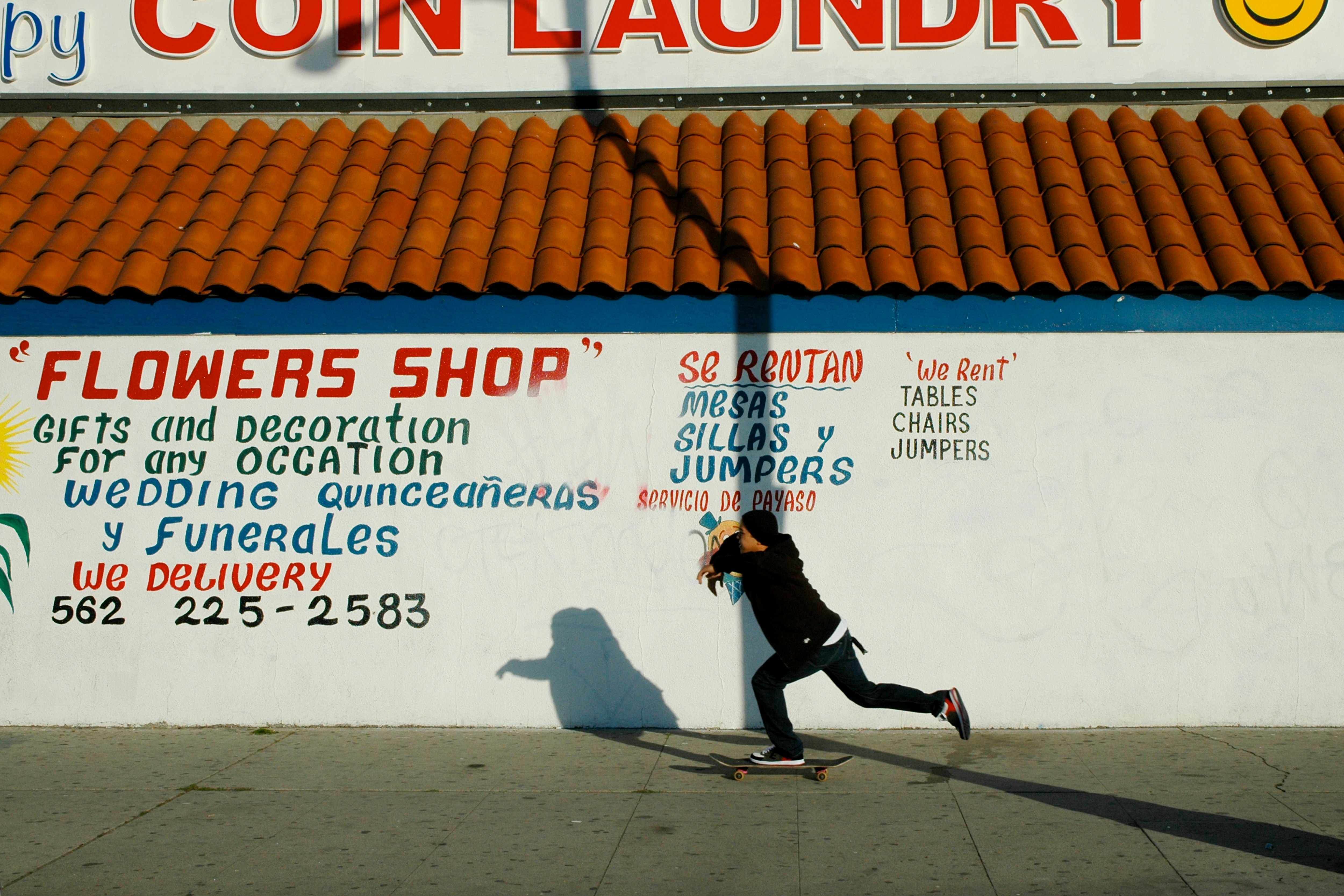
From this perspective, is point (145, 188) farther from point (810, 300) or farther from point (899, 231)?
point (899, 231)

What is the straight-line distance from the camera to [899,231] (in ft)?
25.8

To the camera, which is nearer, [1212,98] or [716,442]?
[716,442]

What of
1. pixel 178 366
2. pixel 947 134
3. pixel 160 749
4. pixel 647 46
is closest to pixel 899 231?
pixel 947 134

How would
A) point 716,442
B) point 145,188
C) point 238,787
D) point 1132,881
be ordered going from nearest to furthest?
point 1132,881
point 238,787
point 716,442
point 145,188

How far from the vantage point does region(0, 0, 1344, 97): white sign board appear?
9109 millimetres

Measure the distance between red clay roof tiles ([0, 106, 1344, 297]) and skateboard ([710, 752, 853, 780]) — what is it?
292 cm

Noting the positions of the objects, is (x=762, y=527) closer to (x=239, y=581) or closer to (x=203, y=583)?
(x=239, y=581)

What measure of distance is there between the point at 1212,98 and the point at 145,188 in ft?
26.5

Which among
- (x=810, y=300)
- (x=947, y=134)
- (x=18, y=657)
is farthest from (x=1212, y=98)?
(x=18, y=657)

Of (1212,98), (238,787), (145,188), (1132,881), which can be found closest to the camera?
(1132,881)

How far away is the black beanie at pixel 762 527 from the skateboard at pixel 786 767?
1.23 metres

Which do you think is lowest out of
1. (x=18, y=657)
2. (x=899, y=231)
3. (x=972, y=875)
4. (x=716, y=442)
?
(x=972, y=875)

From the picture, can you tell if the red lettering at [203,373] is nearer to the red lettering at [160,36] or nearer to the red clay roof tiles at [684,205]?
the red clay roof tiles at [684,205]

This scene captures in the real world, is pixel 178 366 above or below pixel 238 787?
above
